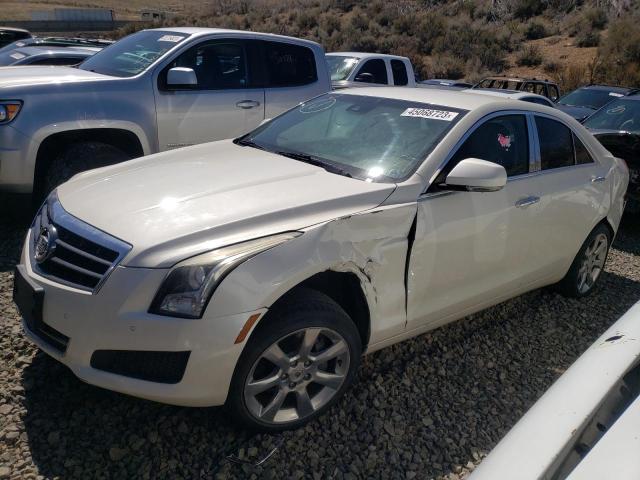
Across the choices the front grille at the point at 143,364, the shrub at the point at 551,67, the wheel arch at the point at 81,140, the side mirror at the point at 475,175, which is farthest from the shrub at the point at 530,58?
the front grille at the point at 143,364

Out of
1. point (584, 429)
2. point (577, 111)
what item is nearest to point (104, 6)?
point (577, 111)

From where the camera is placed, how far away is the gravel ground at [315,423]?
8.34 feet

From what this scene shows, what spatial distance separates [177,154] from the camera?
370cm

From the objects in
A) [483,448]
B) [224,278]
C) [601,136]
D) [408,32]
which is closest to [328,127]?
[224,278]

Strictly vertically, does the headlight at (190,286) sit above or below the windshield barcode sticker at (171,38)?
below

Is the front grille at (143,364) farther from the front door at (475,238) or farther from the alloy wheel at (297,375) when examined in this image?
the front door at (475,238)

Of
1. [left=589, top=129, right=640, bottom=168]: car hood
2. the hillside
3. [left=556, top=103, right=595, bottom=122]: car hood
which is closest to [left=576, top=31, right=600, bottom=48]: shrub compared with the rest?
the hillside

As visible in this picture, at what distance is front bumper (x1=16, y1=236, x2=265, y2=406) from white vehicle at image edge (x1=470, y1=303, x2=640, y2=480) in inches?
45.0

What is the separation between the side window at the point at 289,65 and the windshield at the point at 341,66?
3730mm

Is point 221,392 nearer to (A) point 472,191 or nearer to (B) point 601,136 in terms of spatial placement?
(A) point 472,191

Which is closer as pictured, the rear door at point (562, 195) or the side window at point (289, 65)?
the rear door at point (562, 195)

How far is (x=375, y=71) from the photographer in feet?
34.7

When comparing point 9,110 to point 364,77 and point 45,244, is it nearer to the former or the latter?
point 45,244

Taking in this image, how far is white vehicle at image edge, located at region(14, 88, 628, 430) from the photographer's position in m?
2.37
